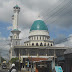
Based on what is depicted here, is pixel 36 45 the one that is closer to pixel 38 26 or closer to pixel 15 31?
pixel 38 26

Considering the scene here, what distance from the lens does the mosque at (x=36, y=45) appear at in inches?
2521

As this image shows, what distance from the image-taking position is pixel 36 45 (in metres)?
70.6

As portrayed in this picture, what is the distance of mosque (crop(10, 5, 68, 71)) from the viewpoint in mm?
64044

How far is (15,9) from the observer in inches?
2985

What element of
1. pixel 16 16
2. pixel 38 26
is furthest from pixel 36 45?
pixel 16 16

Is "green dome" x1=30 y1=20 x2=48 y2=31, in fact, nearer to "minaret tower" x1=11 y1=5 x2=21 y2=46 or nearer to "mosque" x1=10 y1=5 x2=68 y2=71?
"mosque" x1=10 y1=5 x2=68 y2=71

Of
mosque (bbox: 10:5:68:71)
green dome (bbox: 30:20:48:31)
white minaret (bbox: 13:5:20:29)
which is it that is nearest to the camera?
mosque (bbox: 10:5:68:71)

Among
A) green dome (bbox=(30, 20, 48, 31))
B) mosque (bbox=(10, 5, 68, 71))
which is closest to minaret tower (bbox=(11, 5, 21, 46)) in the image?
mosque (bbox=(10, 5, 68, 71))

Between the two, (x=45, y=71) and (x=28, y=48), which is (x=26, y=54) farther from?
(x=45, y=71)

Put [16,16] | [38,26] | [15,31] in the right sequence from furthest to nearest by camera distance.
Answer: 1. [15,31]
2. [16,16]
3. [38,26]

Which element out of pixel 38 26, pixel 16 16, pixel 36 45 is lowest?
pixel 36 45

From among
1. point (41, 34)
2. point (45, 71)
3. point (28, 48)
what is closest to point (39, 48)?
point (28, 48)

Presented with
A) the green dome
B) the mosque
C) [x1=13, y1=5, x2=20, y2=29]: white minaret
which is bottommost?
the mosque

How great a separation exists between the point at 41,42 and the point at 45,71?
4302cm
